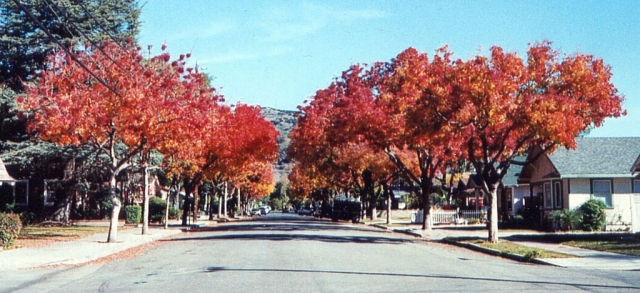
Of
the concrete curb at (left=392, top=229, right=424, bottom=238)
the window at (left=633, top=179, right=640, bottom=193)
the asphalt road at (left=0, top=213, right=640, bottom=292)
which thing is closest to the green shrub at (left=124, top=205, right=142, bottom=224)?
the concrete curb at (left=392, top=229, right=424, bottom=238)

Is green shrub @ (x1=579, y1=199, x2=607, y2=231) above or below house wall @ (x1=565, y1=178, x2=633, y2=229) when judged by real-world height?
below

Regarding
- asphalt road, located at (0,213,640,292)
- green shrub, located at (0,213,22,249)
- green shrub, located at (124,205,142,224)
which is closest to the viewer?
asphalt road, located at (0,213,640,292)

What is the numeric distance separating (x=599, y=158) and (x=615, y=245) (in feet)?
47.2

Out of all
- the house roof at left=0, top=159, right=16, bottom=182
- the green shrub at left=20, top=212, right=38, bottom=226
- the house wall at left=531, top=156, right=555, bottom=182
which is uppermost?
the house wall at left=531, top=156, right=555, bottom=182

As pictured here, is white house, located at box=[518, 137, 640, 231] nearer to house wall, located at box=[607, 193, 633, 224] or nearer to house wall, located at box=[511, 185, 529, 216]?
house wall, located at box=[607, 193, 633, 224]

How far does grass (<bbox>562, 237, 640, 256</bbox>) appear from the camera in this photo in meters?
22.6

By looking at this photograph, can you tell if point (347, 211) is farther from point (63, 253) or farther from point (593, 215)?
point (63, 253)

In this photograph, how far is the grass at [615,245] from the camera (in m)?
22.6

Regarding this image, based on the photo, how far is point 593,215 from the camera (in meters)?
35.2

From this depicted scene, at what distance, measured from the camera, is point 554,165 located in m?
37.4

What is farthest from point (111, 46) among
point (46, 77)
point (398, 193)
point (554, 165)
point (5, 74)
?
point (398, 193)

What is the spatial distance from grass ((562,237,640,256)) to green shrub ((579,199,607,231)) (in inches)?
278

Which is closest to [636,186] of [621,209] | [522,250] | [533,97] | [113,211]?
[621,209]

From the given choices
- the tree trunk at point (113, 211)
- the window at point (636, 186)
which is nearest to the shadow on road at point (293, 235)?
the tree trunk at point (113, 211)
